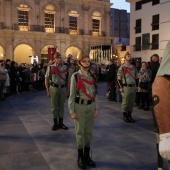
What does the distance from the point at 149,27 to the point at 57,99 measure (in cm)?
A: 2294

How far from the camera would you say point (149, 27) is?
86.9ft

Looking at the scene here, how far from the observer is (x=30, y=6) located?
2891 centimetres

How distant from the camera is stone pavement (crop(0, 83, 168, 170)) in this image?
402 centimetres

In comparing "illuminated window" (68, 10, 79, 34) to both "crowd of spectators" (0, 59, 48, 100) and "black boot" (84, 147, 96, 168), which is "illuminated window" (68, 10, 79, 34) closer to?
"crowd of spectators" (0, 59, 48, 100)

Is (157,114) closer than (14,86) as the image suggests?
Yes

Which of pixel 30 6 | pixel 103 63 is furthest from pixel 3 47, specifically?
pixel 103 63

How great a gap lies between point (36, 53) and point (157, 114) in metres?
28.7

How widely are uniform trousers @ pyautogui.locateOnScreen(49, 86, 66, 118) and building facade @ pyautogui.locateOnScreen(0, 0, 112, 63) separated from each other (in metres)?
19.6

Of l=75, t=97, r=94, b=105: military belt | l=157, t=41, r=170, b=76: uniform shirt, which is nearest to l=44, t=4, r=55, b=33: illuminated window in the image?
l=75, t=97, r=94, b=105: military belt

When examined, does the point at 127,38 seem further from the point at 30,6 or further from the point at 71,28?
the point at 30,6

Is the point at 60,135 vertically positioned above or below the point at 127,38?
below

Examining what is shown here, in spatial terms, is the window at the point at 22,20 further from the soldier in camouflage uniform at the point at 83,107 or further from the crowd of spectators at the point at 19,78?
the soldier in camouflage uniform at the point at 83,107

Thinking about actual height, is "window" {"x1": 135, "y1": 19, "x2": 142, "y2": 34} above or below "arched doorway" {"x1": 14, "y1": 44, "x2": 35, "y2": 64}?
above

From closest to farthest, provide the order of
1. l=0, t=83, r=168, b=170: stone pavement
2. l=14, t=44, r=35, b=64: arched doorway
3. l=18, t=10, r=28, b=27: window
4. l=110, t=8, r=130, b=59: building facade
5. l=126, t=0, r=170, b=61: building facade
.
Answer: l=0, t=83, r=168, b=170: stone pavement, l=126, t=0, r=170, b=61: building facade, l=18, t=10, r=28, b=27: window, l=14, t=44, r=35, b=64: arched doorway, l=110, t=8, r=130, b=59: building facade
